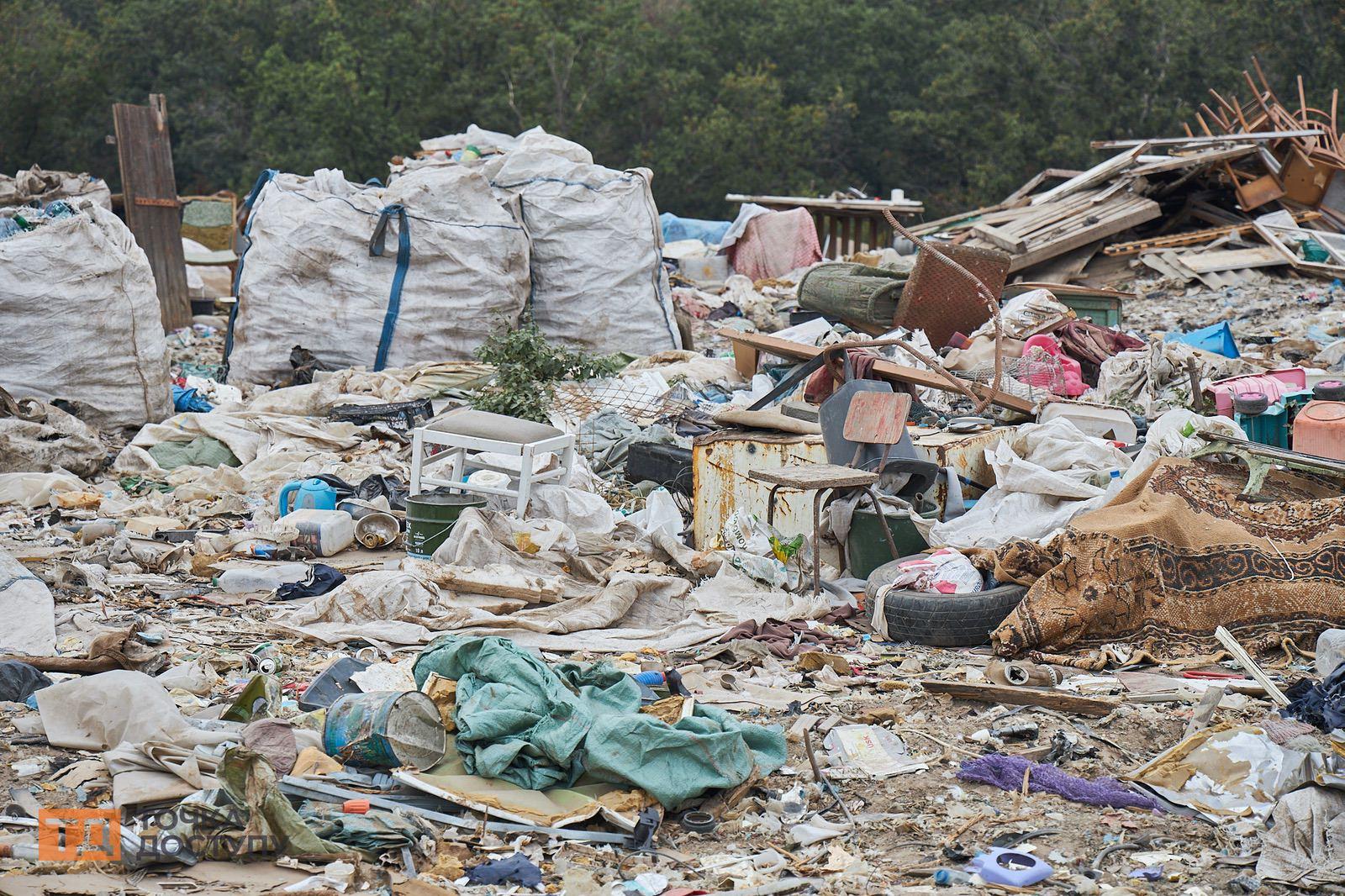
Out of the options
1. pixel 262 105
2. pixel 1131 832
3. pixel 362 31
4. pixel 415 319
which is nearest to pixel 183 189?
pixel 262 105

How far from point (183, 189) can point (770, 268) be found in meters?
18.1

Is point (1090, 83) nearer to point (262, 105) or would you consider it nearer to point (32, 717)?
point (262, 105)

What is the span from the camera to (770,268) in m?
14.6

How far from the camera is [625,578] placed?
17.7 ft

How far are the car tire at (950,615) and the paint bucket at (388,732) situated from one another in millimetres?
1953

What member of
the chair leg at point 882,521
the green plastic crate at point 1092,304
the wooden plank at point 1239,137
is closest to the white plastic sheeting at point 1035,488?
the chair leg at point 882,521

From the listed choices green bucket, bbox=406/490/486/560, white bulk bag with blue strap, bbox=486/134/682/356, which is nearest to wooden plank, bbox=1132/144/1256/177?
white bulk bag with blue strap, bbox=486/134/682/356

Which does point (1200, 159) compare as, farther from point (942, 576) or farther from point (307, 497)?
point (307, 497)

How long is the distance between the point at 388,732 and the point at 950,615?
219 cm

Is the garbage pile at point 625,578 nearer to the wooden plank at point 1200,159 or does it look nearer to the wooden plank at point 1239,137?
the wooden plank at point 1200,159

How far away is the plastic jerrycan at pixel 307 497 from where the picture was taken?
6539 millimetres

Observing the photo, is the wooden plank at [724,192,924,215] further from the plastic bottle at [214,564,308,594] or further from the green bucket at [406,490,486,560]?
the plastic bottle at [214,564,308,594]

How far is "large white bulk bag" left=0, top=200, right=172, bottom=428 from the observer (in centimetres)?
823

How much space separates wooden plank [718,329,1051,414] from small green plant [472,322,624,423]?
889mm
